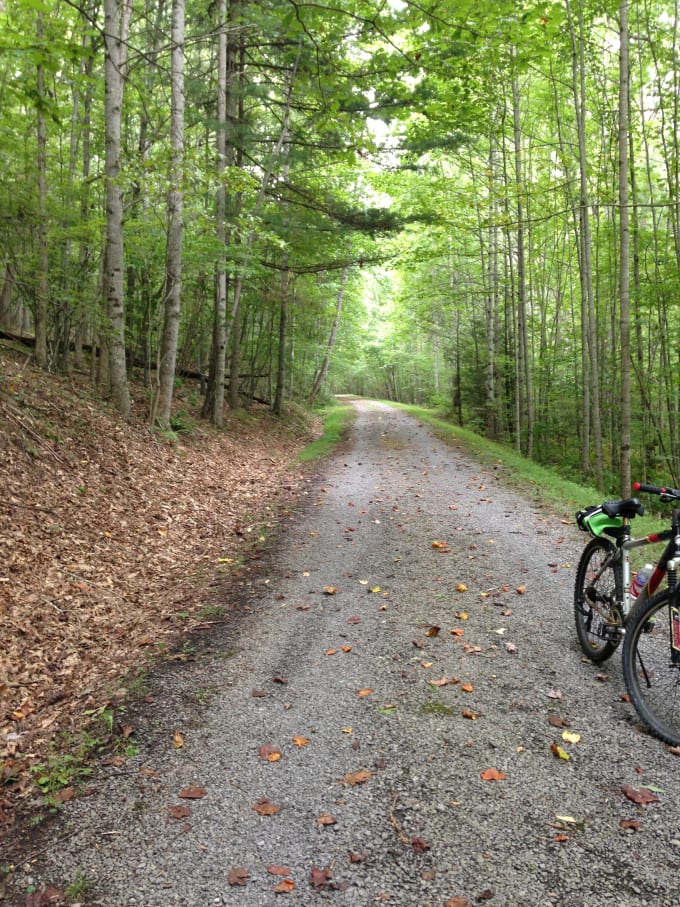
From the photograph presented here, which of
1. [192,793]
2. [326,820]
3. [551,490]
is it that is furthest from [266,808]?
[551,490]

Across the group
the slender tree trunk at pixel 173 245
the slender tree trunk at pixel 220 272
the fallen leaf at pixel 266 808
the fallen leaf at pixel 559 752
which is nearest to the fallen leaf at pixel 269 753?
the fallen leaf at pixel 266 808

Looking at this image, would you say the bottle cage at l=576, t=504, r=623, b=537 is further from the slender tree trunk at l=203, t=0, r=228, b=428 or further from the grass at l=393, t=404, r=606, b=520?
the slender tree trunk at l=203, t=0, r=228, b=428

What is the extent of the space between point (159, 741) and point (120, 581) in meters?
2.70

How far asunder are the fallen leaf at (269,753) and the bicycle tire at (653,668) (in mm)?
2054

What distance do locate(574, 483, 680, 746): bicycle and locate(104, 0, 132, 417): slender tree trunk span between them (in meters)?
8.38

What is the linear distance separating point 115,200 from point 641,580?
9585 mm

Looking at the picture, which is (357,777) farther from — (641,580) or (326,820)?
(641,580)

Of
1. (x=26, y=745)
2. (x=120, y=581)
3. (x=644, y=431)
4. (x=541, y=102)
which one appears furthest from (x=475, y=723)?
(x=541, y=102)

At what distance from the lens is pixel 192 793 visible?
2.75m

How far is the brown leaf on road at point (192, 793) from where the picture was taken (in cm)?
273

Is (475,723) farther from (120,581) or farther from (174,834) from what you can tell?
(120,581)

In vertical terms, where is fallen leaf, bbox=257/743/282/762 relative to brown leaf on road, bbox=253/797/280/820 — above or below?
above

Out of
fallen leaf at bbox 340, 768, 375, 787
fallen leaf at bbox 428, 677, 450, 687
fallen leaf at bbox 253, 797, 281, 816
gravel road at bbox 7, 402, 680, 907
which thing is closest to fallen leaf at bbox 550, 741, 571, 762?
gravel road at bbox 7, 402, 680, 907

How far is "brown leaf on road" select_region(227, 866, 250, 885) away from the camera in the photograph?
223 centimetres
